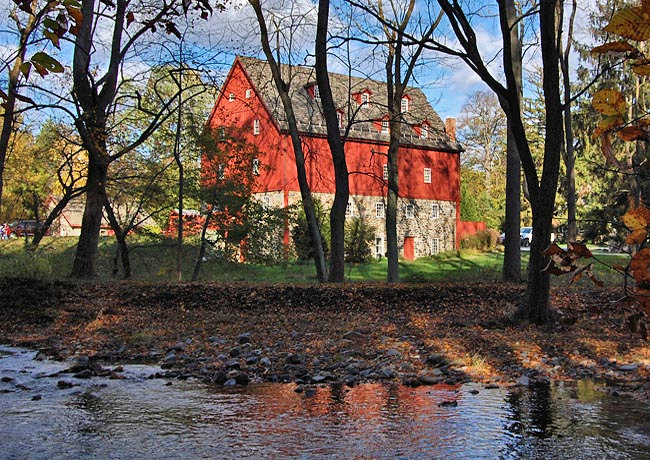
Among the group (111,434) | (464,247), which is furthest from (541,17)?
(464,247)

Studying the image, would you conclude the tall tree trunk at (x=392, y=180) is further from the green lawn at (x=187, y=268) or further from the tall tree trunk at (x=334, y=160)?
the tall tree trunk at (x=334, y=160)

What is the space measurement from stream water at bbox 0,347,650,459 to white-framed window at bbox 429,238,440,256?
1559 inches

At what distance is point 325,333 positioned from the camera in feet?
36.9

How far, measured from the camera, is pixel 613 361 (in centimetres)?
907

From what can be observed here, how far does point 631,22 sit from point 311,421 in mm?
5311

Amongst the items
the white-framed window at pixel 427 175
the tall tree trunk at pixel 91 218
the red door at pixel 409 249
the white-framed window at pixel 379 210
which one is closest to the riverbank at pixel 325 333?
the tall tree trunk at pixel 91 218

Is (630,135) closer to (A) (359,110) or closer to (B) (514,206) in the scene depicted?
(B) (514,206)

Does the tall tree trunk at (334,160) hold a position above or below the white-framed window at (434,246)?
above

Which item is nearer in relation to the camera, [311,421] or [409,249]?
[311,421]

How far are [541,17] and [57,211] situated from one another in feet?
48.5

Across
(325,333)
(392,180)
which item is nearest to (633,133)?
(325,333)

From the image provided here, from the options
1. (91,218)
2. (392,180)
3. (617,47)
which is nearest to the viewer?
(617,47)

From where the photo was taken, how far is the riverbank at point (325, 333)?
8.64 metres

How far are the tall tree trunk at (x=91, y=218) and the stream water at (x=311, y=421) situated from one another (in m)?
9.25
